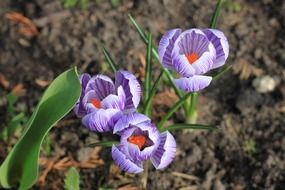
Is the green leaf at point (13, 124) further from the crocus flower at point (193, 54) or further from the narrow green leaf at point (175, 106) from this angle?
the crocus flower at point (193, 54)

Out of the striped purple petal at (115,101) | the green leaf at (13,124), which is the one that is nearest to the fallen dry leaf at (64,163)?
the green leaf at (13,124)

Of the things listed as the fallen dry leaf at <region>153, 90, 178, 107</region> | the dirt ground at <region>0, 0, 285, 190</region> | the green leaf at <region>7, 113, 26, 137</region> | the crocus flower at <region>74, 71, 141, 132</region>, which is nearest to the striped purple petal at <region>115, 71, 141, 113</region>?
the crocus flower at <region>74, 71, 141, 132</region>

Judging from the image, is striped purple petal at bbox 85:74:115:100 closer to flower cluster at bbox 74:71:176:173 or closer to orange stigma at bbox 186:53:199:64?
flower cluster at bbox 74:71:176:173

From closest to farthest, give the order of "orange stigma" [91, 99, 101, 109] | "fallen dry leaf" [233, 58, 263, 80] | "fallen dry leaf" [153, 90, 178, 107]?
"orange stigma" [91, 99, 101, 109] → "fallen dry leaf" [153, 90, 178, 107] → "fallen dry leaf" [233, 58, 263, 80]

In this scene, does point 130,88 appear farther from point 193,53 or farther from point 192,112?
point 192,112

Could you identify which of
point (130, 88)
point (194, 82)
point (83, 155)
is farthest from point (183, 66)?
point (83, 155)

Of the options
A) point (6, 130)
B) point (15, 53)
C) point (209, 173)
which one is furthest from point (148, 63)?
point (15, 53)
